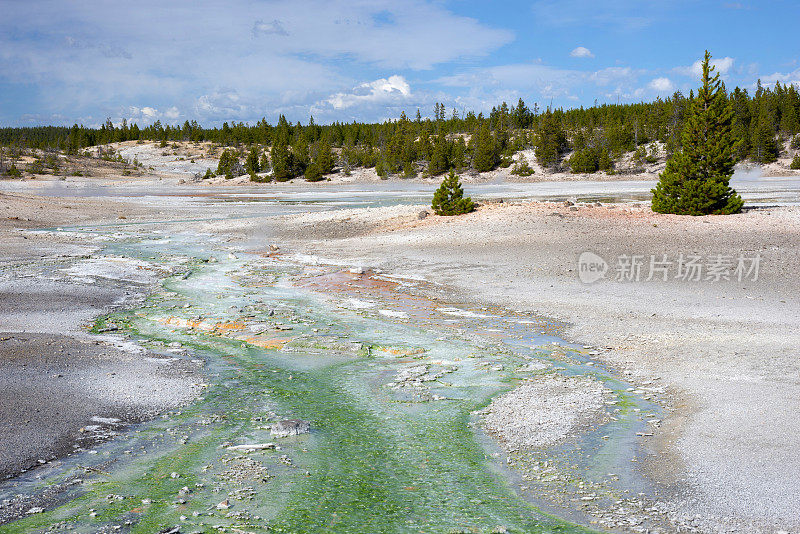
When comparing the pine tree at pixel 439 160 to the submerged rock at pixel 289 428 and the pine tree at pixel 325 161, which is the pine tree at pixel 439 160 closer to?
the pine tree at pixel 325 161

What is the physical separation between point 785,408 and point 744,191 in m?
39.1

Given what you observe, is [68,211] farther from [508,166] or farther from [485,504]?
[508,166]

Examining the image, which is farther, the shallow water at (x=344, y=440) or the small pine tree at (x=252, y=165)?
the small pine tree at (x=252, y=165)

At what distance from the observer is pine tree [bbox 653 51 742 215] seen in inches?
980

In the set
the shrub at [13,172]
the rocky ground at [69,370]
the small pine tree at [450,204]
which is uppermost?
the shrub at [13,172]

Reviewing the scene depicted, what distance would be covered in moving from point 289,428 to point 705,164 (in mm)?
22979

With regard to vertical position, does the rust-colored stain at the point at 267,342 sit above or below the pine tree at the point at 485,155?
below

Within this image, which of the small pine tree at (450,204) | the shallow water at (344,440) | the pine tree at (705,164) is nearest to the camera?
the shallow water at (344,440)

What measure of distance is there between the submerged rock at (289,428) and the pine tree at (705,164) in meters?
21.8

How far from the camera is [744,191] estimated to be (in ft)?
137

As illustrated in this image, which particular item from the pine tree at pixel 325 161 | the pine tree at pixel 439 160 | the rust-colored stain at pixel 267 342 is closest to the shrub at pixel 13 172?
the pine tree at pixel 325 161

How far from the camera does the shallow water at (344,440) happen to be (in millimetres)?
5367

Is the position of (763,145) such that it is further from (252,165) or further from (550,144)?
(252,165)

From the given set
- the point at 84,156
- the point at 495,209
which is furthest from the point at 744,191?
the point at 84,156
